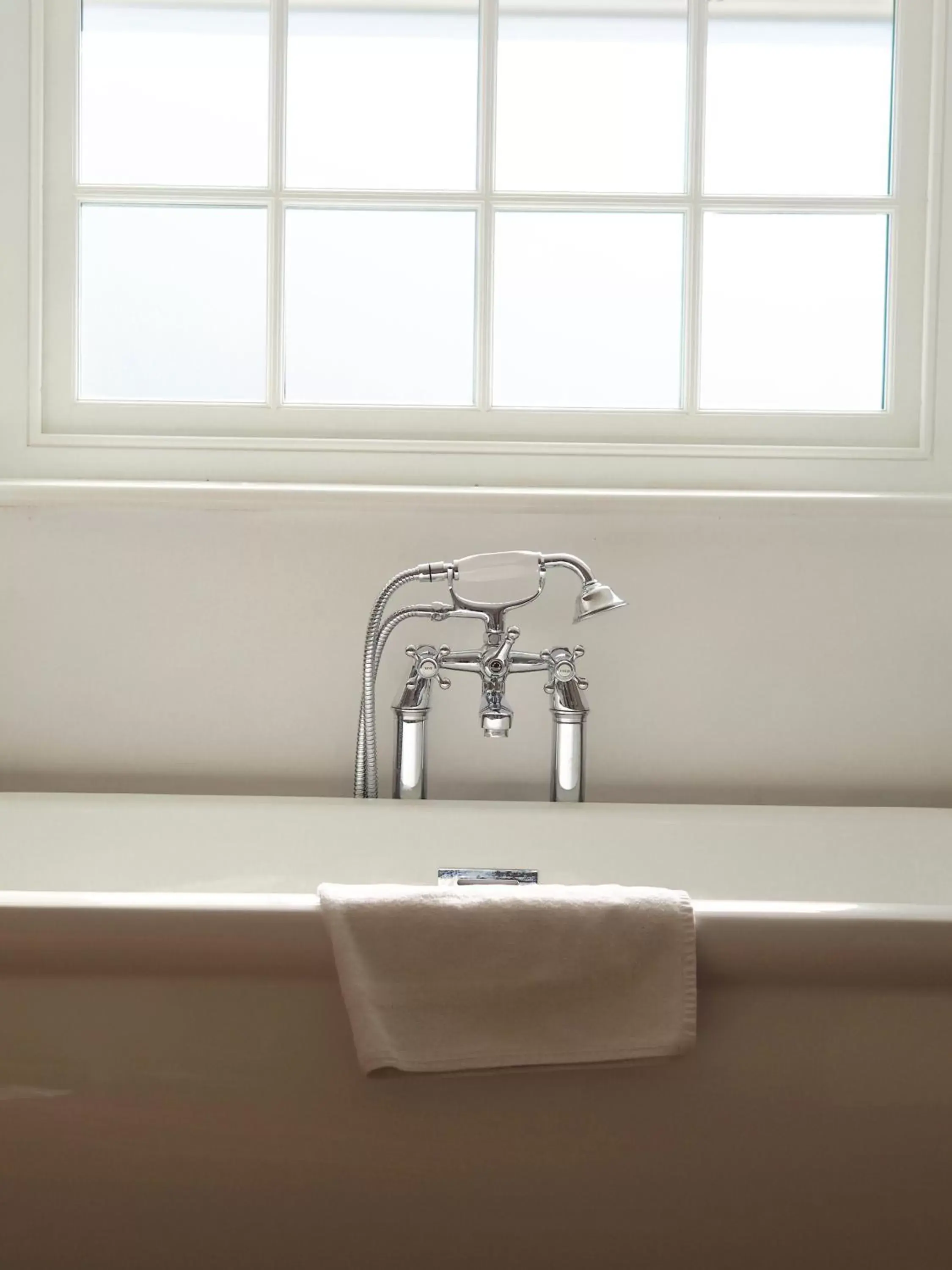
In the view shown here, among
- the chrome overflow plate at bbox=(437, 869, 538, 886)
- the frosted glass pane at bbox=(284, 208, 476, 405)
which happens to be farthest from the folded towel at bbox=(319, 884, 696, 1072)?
the frosted glass pane at bbox=(284, 208, 476, 405)

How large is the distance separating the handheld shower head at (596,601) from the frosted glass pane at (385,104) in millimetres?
793

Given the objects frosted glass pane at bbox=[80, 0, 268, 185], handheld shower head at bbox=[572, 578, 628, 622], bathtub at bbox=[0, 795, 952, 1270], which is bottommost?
bathtub at bbox=[0, 795, 952, 1270]

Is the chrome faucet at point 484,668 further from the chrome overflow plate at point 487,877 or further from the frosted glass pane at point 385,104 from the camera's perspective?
the frosted glass pane at point 385,104

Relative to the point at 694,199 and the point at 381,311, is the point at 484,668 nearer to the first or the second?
the point at 381,311

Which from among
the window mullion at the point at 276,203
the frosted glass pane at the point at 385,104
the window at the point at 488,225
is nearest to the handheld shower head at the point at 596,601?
the window at the point at 488,225

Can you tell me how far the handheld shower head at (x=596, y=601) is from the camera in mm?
1432

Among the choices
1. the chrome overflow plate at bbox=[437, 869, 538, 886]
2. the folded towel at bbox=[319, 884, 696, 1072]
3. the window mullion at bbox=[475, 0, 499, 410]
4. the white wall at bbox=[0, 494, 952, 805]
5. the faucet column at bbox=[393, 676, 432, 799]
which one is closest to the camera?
the folded towel at bbox=[319, 884, 696, 1072]

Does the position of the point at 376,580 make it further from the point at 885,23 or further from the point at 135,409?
the point at 885,23

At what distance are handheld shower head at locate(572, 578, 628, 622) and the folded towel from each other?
1.90 feet

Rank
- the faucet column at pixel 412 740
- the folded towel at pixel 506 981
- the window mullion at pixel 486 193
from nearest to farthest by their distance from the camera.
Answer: the folded towel at pixel 506 981 → the faucet column at pixel 412 740 → the window mullion at pixel 486 193

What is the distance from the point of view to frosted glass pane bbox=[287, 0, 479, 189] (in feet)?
5.94

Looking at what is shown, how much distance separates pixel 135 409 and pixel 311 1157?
4.14 feet

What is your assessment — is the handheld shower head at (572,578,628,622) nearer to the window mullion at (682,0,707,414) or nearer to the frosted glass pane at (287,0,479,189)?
the window mullion at (682,0,707,414)

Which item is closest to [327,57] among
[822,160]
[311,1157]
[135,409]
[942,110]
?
[135,409]
